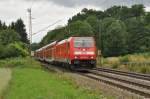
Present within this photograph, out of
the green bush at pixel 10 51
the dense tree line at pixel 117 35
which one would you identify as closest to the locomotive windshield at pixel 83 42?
the green bush at pixel 10 51

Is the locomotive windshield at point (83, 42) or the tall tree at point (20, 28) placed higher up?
the tall tree at point (20, 28)

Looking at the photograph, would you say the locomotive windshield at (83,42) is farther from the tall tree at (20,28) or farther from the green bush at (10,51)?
the tall tree at (20,28)

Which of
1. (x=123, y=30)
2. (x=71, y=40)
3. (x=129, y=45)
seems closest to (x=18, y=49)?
(x=71, y=40)

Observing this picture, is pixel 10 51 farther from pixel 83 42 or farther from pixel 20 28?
pixel 20 28

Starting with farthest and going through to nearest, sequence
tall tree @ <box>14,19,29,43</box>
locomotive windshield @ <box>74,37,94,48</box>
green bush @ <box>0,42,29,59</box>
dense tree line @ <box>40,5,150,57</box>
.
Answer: tall tree @ <box>14,19,29,43</box> → dense tree line @ <box>40,5,150,57</box> → green bush @ <box>0,42,29,59</box> → locomotive windshield @ <box>74,37,94,48</box>

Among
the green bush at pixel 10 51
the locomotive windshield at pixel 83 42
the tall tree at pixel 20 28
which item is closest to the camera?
the locomotive windshield at pixel 83 42

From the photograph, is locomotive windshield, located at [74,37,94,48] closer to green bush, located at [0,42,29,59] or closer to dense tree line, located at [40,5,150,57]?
green bush, located at [0,42,29,59]

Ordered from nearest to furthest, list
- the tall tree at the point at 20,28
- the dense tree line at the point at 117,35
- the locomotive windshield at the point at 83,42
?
the locomotive windshield at the point at 83,42 → the dense tree line at the point at 117,35 → the tall tree at the point at 20,28

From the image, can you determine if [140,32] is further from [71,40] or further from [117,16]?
[71,40]

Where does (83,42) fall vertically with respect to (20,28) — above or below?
below

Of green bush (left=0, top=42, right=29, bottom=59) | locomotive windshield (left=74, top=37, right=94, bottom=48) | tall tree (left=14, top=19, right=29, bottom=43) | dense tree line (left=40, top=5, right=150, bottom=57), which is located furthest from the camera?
tall tree (left=14, top=19, right=29, bottom=43)

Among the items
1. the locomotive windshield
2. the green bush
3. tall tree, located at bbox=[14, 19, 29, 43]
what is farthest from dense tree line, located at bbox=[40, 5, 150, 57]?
the locomotive windshield

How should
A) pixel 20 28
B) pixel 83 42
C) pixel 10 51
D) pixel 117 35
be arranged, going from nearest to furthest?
pixel 83 42 → pixel 10 51 → pixel 117 35 → pixel 20 28

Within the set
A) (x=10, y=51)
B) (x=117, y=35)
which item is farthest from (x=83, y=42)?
(x=117, y=35)
